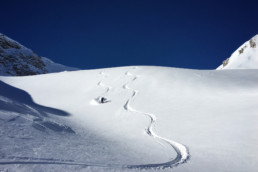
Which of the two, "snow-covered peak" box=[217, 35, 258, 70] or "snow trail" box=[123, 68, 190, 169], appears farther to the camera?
"snow-covered peak" box=[217, 35, 258, 70]

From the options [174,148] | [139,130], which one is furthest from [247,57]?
[174,148]

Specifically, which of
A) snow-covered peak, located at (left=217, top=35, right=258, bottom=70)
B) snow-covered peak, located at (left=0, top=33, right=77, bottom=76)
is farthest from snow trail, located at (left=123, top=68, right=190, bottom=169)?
snow-covered peak, located at (left=0, top=33, right=77, bottom=76)

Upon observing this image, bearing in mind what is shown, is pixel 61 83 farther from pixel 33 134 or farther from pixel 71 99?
pixel 33 134

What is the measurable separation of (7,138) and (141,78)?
33.8 feet

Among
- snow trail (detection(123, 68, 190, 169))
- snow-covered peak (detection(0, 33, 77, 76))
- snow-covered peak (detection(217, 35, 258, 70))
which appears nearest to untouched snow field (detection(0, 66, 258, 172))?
snow trail (detection(123, 68, 190, 169))

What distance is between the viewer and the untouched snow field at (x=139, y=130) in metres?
2.50

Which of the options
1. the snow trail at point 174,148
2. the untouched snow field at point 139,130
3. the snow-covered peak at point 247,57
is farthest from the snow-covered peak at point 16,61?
the snow-covered peak at point 247,57

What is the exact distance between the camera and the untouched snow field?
8.19 feet

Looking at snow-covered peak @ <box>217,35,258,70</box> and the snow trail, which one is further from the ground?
snow-covered peak @ <box>217,35,258,70</box>

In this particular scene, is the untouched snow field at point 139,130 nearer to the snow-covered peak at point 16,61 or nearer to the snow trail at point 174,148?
the snow trail at point 174,148

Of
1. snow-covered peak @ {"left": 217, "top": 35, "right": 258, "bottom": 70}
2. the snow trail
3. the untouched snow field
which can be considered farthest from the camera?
snow-covered peak @ {"left": 217, "top": 35, "right": 258, "bottom": 70}

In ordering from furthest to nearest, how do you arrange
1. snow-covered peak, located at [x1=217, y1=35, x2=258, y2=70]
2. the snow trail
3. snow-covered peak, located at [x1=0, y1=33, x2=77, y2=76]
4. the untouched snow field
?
snow-covered peak, located at [x1=0, y1=33, x2=77, y2=76] < snow-covered peak, located at [x1=217, y1=35, x2=258, y2=70] < the snow trail < the untouched snow field

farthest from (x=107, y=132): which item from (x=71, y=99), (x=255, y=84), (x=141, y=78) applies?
(x=255, y=84)

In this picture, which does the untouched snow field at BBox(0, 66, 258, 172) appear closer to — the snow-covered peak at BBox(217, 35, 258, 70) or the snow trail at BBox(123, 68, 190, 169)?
the snow trail at BBox(123, 68, 190, 169)
